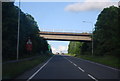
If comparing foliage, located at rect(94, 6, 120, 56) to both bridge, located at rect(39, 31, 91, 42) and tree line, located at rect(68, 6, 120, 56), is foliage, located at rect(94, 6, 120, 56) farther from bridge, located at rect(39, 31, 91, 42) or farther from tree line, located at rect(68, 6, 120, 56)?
bridge, located at rect(39, 31, 91, 42)

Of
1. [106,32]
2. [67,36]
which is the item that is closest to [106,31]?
[106,32]

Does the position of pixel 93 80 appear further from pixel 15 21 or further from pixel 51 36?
pixel 51 36

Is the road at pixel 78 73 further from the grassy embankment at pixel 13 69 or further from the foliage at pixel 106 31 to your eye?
the foliage at pixel 106 31

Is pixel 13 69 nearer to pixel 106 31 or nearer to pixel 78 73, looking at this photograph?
pixel 78 73

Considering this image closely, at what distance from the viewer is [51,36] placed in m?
92.5

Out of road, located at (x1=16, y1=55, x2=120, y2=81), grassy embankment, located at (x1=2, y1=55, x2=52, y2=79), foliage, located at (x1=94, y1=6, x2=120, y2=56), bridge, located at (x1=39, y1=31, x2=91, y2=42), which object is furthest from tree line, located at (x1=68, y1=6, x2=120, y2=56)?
grassy embankment, located at (x1=2, y1=55, x2=52, y2=79)

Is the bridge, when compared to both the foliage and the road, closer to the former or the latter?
the foliage

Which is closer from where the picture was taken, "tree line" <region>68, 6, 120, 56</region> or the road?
the road

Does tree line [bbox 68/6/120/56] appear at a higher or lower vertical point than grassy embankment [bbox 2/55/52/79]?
higher

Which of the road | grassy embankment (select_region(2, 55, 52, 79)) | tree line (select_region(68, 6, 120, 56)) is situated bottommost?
the road

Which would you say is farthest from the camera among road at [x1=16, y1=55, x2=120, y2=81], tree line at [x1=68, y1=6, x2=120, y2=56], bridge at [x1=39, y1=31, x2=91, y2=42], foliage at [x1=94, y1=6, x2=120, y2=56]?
bridge at [x1=39, y1=31, x2=91, y2=42]

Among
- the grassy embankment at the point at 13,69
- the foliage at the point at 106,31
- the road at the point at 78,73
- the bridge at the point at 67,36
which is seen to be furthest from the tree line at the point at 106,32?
the grassy embankment at the point at 13,69

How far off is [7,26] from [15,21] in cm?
321

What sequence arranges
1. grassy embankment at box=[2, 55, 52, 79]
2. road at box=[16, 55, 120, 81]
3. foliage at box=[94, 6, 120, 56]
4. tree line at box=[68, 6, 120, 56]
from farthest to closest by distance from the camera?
foliage at box=[94, 6, 120, 56] < tree line at box=[68, 6, 120, 56] < grassy embankment at box=[2, 55, 52, 79] < road at box=[16, 55, 120, 81]
